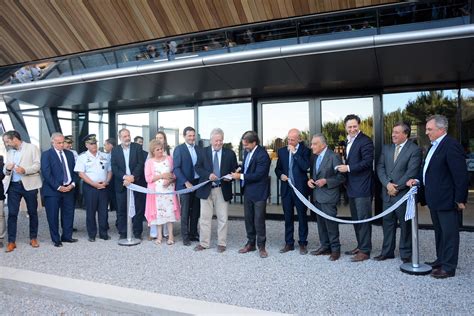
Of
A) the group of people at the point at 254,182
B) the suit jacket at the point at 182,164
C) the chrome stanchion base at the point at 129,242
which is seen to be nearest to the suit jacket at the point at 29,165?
the group of people at the point at 254,182

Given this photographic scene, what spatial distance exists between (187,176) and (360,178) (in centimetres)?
269

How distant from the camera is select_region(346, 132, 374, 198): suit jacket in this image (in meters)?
5.04

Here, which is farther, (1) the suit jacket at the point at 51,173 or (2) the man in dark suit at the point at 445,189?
(1) the suit jacket at the point at 51,173

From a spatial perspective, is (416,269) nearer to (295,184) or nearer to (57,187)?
(295,184)

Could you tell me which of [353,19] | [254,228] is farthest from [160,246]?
[353,19]

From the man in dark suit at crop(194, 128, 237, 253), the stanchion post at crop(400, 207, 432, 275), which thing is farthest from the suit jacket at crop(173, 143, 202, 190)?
the stanchion post at crop(400, 207, 432, 275)

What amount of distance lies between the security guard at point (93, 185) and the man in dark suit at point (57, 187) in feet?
0.71

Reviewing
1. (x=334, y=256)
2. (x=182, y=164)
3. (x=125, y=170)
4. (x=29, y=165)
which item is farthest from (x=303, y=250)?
(x=29, y=165)

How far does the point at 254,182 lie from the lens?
18.0 feet

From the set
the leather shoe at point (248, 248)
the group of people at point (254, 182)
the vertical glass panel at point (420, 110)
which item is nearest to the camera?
the group of people at point (254, 182)

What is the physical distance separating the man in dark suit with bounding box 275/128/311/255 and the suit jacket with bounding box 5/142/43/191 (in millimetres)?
4020

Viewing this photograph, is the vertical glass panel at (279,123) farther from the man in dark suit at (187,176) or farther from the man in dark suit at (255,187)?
the man in dark suit at (255,187)

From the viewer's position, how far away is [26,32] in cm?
828

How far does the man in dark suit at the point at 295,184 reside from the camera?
218 inches
